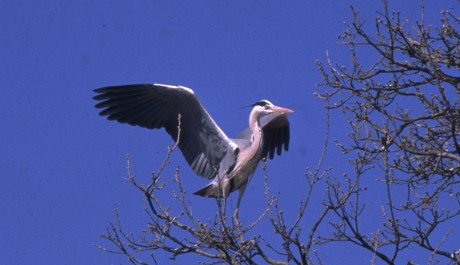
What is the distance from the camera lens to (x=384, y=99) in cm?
618

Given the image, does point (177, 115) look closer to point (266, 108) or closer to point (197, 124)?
point (197, 124)

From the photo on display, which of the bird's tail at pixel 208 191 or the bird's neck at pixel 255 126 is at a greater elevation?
the bird's neck at pixel 255 126

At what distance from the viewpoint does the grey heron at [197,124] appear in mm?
8727

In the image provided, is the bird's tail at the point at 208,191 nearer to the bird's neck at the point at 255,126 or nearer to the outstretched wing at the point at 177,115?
the outstretched wing at the point at 177,115

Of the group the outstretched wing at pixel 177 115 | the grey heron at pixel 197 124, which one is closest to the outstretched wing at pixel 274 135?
the grey heron at pixel 197 124

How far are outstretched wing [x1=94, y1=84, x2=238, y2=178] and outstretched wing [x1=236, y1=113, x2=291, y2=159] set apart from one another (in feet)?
1.98

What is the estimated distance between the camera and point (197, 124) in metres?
8.89

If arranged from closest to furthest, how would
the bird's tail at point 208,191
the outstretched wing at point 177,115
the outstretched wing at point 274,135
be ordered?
1. the bird's tail at point 208,191
2. the outstretched wing at point 177,115
3. the outstretched wing at point 274,135

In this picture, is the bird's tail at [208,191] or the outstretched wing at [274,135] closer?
the bird's tail at [208,191]

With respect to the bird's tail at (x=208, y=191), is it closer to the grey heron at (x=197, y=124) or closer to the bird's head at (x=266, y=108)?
the grey heron at (x=197, y=124)

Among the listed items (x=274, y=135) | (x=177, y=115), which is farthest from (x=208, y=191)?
(x=274, y=135)

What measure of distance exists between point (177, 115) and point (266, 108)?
906 millimetres

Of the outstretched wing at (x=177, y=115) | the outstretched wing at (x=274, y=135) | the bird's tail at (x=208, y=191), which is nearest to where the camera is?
the bird's tail at (x=208, y=191)

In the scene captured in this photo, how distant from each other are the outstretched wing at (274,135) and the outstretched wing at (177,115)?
0.60 m
